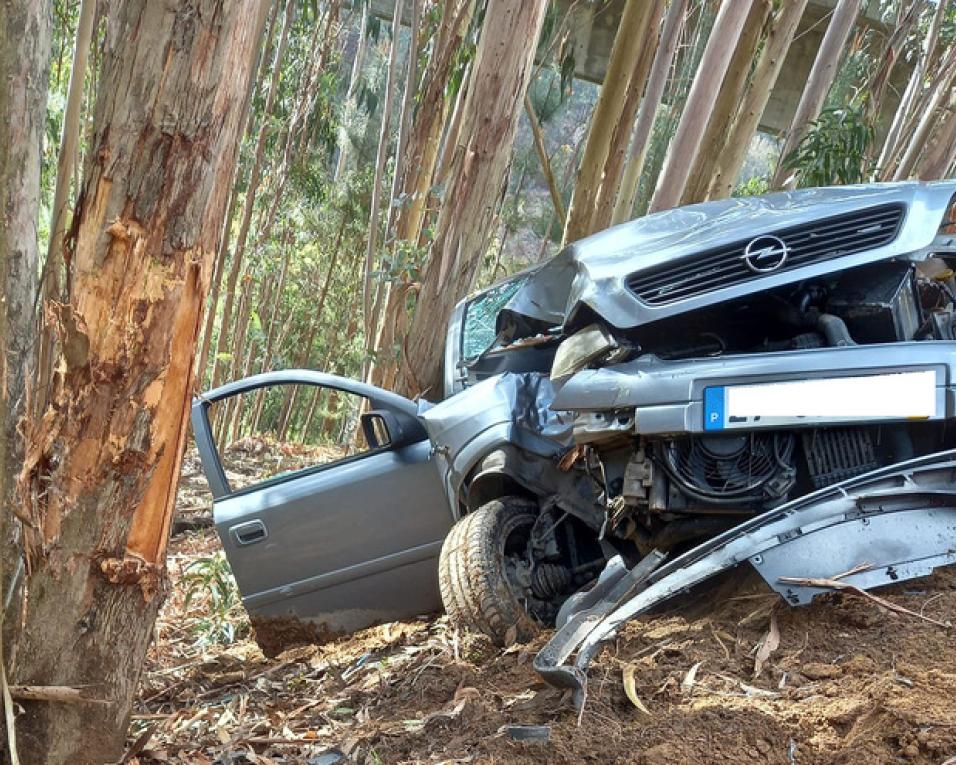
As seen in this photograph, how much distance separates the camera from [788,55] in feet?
53.3

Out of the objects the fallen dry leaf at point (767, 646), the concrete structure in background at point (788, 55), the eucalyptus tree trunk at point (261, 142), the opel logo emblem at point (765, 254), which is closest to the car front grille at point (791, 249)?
the opel logo emblem at point (765, 254)

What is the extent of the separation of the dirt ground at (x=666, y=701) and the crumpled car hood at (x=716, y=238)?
108 centimetres

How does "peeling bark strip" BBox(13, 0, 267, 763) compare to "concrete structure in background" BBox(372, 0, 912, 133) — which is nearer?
"peeling bark strip" BBox(13, 0, 267, 763)

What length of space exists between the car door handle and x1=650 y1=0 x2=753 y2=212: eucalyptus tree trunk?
5.36 meters

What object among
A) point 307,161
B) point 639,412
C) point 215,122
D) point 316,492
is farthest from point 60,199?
point 307,161

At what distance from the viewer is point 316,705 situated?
4.33 metres

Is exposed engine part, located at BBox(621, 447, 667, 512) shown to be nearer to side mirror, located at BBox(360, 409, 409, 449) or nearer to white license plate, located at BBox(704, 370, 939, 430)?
white license plate, located at BBox(704, 370, 939, 430)

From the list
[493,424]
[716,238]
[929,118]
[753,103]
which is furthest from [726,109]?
[716,238]

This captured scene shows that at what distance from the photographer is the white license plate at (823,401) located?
11.1 ft

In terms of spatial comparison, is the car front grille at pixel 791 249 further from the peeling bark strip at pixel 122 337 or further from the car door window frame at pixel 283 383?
the car door window frame at pixel 283 383

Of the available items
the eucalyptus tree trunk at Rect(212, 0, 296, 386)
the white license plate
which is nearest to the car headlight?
the white license plate

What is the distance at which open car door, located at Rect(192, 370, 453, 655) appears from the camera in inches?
203

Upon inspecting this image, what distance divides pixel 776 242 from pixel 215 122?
6.34ft

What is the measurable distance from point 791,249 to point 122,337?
7.37 feet
